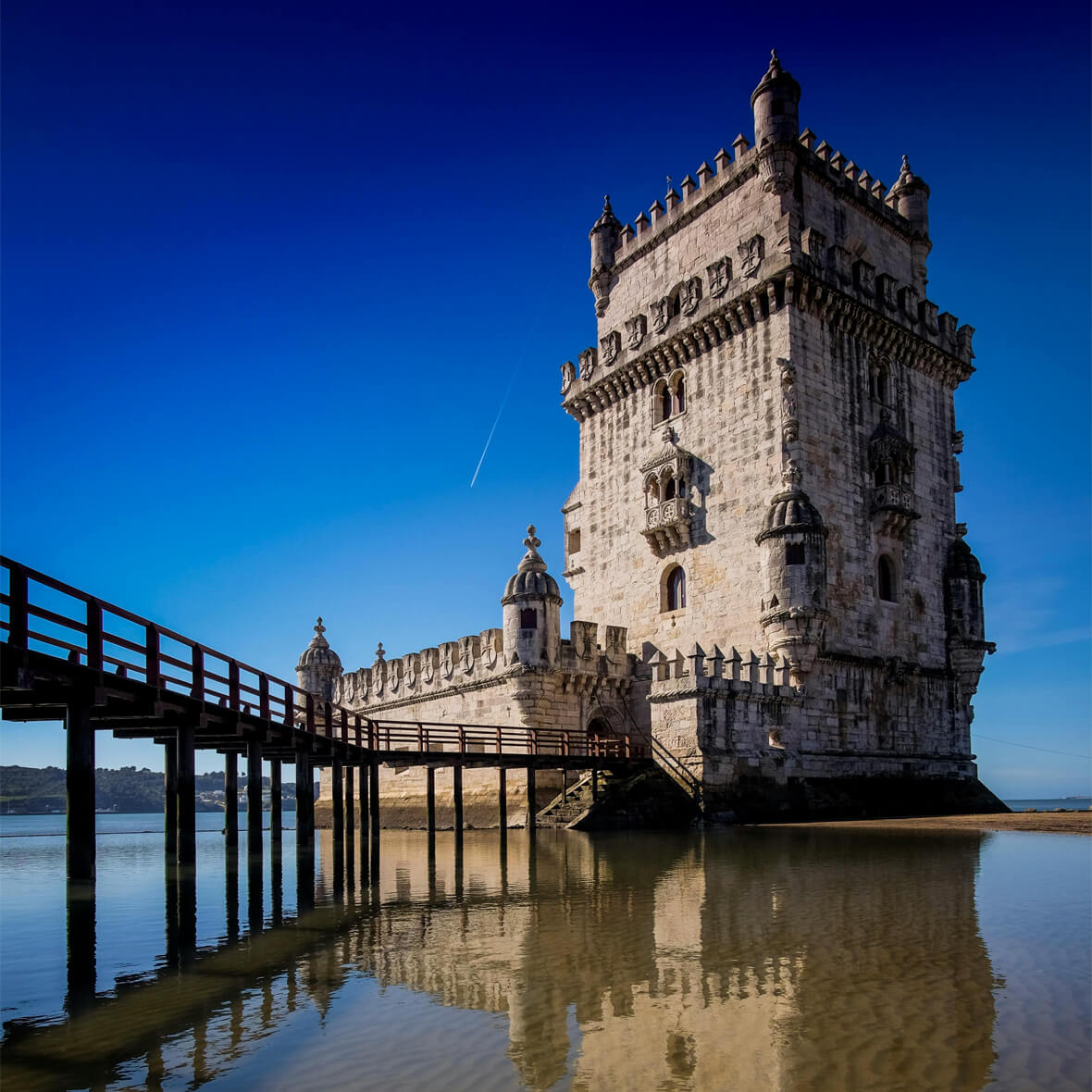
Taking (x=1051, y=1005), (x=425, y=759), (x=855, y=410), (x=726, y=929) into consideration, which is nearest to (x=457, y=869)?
(x=425, y=759)

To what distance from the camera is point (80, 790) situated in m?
12.1

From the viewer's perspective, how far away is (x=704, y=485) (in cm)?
3225

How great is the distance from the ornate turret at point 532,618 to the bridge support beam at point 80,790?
1839 cm

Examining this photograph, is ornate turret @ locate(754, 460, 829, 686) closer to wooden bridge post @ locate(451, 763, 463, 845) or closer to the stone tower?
the stone tower

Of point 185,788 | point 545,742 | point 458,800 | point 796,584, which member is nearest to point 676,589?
point 796,584

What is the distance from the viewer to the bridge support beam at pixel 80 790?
12.1 meters

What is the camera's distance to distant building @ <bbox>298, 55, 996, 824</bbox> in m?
28.4

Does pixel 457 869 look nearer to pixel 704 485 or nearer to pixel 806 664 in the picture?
pixel 806 664

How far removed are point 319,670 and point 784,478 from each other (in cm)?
2489

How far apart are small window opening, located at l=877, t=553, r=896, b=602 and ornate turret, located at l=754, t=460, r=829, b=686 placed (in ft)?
14.9

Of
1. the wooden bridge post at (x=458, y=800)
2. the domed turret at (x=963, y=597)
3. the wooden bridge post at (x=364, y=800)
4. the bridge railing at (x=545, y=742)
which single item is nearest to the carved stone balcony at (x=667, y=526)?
the bridge railing at (x=545, y=742)

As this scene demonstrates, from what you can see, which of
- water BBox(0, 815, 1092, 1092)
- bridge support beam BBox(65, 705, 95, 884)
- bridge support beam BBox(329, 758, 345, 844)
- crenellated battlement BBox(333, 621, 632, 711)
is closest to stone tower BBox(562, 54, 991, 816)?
crenellated battlement BBox(333, 621, 632, 711)

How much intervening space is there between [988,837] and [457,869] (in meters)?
11.5

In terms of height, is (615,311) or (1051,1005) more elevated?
(615,311)
